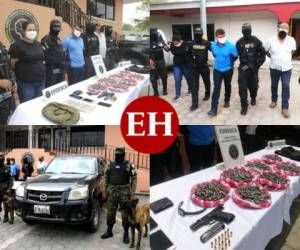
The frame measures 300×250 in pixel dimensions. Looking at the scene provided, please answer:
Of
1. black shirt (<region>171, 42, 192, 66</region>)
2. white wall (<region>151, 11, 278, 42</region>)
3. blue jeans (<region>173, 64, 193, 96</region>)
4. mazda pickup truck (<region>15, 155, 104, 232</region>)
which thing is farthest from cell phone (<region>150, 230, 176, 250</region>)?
black shirt (<region>171, 42, 192, 66</region>)

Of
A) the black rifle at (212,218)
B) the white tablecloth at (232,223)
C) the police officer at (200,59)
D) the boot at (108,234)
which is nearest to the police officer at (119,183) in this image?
the boot at (108,234)

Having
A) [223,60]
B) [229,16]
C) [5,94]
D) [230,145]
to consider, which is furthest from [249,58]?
[5,94]

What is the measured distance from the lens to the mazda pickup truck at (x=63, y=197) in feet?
6.77

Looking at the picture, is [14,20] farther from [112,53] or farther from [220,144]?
[220,144]

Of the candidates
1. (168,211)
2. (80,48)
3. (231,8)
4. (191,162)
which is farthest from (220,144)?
(231,8)

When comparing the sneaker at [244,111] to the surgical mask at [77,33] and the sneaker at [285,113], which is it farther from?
the surgical mask at [77,33]

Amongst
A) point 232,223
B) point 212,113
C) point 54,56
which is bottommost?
point 232,223

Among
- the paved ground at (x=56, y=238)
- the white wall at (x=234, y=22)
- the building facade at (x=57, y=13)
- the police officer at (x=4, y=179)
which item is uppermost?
the white wall at (x=234, y=22)

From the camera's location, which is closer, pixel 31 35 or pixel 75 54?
pixel 31 35

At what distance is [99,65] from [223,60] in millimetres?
1093

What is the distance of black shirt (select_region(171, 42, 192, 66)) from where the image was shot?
3.16m

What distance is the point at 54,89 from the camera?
2.27 meters

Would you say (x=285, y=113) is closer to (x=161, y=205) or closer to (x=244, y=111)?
(x=244, y=111)

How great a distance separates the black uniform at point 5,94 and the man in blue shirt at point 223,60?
154 cm
